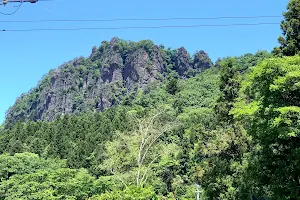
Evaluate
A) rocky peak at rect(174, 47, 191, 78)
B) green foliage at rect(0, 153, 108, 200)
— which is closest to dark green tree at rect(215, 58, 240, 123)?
green foliage at rect(0, 153, 108, 200)

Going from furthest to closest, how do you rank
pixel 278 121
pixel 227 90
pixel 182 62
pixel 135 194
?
pixel 182 62 < pixel 227 90 < pixel 135 194 < pixel 278 121

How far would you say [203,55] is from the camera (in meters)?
121

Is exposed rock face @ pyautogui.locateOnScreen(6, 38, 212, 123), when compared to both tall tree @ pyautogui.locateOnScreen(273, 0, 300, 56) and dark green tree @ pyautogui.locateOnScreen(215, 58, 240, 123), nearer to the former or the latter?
dark green tree @ pyautogui.locateOnScreen(215, 58, 240, 123)

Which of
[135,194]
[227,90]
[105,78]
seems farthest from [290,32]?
[105,78]

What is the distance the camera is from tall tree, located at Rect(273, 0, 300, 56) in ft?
63.5

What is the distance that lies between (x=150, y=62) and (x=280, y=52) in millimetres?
93742

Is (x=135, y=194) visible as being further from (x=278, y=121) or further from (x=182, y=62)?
(x=182, y=62)

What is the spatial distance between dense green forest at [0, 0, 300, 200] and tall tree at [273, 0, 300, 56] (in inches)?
2.1

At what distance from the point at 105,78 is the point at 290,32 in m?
101

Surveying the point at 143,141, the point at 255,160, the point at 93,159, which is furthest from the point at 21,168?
the point at 255,160

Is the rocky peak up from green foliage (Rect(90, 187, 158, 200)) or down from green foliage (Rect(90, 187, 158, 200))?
up

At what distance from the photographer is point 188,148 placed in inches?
1657

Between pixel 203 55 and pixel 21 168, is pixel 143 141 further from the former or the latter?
pixel 203 55

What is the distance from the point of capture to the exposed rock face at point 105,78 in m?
109
